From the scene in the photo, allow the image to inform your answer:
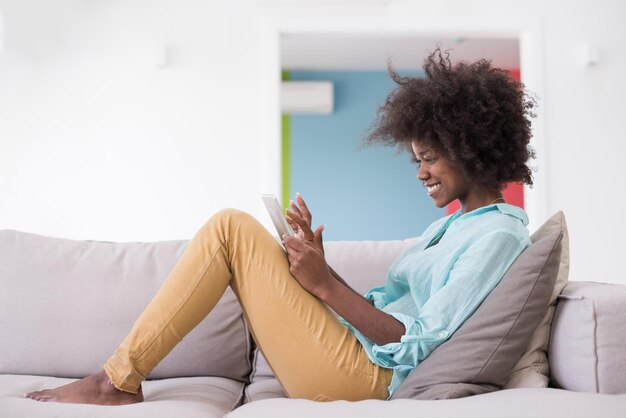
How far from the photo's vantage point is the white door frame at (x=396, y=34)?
438 cm

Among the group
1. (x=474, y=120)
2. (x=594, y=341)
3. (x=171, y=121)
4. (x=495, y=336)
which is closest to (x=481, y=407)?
(x=495, y=336)

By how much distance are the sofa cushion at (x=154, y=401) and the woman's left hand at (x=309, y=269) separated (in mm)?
365

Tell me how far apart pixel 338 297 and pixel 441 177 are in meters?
0.47

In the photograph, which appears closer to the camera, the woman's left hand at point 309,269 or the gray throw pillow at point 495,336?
the gray throw pillow at point 495,336

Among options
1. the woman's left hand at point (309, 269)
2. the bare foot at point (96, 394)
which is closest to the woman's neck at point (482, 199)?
the woman's left hand at point (309, 269)

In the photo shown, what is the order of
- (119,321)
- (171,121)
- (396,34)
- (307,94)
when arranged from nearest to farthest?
(119,321)
(171,121)
(396,34)
(307,94)

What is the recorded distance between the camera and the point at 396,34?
14.9ft

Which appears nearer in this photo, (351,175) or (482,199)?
(482,199)

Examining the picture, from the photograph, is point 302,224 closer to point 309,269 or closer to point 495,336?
point 309,269

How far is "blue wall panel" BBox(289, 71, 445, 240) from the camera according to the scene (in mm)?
7223

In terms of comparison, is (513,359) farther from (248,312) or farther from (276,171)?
(276,171)

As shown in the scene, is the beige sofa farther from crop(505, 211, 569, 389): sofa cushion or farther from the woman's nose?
the woman's nose

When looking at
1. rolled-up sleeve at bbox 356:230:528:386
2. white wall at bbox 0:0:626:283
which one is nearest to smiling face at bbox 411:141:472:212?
rolled-up sleeve at bbox 356:230:528:386

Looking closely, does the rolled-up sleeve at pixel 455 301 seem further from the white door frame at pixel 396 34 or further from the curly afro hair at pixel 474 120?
the white door frame at pixel 396 34
